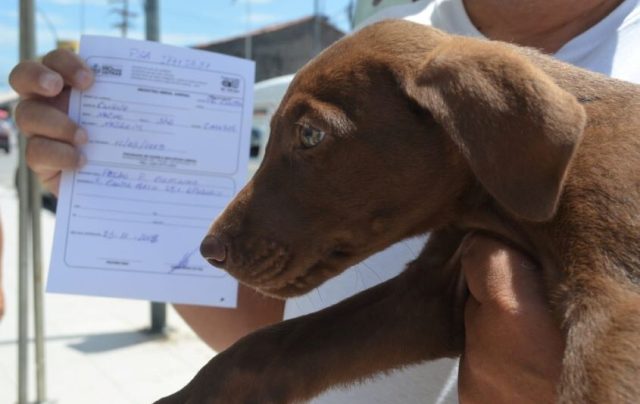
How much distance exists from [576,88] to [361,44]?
17.4 inches

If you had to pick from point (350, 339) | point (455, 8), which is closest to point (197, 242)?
point (350, 339)

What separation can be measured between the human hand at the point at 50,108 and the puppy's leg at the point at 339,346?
855 mm

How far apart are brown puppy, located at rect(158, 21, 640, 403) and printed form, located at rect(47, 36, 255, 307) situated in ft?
2.12

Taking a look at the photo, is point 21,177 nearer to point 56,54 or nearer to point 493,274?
point 56,54

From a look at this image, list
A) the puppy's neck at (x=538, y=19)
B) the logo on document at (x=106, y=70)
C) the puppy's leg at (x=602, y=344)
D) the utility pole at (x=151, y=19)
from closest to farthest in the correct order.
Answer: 1. the puppy's leg at (x=602, y=344)
2. the puppy's neck at (x=538, y=19)
3. the logo on document at (x=106, y=70)
4. the utility pole at (x=151, y=19)

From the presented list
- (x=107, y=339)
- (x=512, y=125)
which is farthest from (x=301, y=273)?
(x=107, y=339)

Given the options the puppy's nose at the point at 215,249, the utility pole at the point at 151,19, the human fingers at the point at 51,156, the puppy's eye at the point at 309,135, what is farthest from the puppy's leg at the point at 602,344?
the utility pole at the point at 151,19

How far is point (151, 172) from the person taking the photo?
2037 millimetres

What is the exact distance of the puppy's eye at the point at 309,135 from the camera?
1.32 m

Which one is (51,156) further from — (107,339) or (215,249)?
(107,339)

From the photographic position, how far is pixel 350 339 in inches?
53.8

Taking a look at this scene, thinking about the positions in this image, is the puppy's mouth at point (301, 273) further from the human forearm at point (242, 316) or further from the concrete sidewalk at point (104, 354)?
the concrete sidewalk at point (104, 354)

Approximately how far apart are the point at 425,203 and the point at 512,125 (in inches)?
11.3
